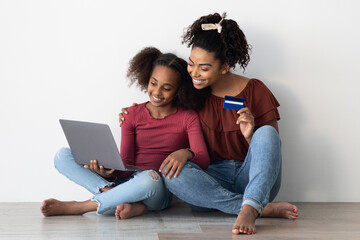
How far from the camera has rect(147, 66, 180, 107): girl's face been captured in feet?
6.37

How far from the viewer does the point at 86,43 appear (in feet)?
7.09

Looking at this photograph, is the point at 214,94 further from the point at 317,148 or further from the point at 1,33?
the point at 1,33

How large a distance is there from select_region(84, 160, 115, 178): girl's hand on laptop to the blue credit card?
484 mm

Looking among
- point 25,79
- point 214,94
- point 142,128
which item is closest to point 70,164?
point 142,128

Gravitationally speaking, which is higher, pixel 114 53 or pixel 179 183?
pixel 114 53

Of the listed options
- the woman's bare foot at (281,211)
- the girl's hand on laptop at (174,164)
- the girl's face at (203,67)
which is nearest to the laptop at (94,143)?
the girl's hand on laptop at (174,164)

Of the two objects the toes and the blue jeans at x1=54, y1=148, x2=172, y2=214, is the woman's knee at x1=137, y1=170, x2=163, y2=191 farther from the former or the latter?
the toes

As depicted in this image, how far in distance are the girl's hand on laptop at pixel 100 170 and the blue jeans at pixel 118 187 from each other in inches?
0.9

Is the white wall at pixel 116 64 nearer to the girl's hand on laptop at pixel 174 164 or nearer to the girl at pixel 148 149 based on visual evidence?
the girl at pixel 148 149

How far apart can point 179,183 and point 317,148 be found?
0.78 m

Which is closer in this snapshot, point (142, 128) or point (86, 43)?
point (142, 128)

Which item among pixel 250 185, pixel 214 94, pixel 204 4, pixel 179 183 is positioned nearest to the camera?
pixel 250 185

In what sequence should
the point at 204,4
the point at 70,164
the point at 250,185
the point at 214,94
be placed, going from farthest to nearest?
the point at 204,4
the point at 214,94
the point at 70,164
the point at 250,185

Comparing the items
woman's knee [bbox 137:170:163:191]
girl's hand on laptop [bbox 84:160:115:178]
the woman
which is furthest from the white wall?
woman's knee [bbox 137:170:163:191]
